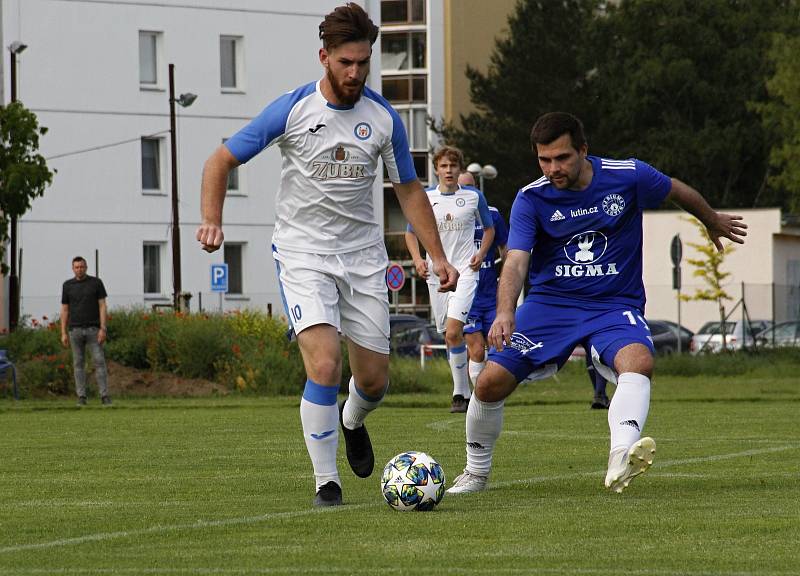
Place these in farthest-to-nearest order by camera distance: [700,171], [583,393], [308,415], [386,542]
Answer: [700,171], [583,393], [308,415], [386,542]

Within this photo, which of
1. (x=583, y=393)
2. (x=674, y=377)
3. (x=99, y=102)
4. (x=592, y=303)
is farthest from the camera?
(x=99, y=102)

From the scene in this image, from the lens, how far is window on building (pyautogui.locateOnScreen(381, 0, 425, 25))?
3489 inches

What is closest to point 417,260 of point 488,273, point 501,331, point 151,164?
point 488,273

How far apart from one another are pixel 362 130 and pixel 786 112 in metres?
64.1

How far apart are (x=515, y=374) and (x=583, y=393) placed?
16912 millimetres

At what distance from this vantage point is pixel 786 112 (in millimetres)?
70500

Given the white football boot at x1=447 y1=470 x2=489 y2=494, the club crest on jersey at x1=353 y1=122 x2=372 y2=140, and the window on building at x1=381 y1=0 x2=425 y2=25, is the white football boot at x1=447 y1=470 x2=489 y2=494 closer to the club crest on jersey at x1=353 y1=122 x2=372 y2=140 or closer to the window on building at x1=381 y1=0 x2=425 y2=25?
the club crest on jersey at x1=353 y1=122 x2=372 y2=140

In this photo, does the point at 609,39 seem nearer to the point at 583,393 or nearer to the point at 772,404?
the point at 583,393

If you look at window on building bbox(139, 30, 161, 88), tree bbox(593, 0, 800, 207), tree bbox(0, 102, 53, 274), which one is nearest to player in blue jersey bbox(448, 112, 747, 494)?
tree bbox(0, 102, 53, 274)

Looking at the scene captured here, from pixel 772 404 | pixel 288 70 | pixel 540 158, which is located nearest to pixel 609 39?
pixel 288 70

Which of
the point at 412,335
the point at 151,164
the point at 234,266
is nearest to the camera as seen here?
the point at 412,335

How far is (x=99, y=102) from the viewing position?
2224 inches

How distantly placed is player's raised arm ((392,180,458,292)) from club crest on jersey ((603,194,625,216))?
914 mm

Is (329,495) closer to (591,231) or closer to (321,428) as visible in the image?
(321,428)
